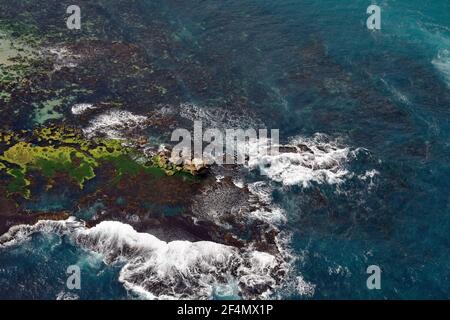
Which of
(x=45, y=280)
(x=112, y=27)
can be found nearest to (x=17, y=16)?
(x=112, y=27)

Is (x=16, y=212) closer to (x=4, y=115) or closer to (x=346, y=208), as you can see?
(x=4, y=115)

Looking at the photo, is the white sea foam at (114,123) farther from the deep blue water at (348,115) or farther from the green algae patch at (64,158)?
the deep blue water at (348,115)

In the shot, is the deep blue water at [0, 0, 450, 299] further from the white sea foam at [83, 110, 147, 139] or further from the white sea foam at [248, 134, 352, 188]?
the white sea foam at [83, 110, 147, 139]
